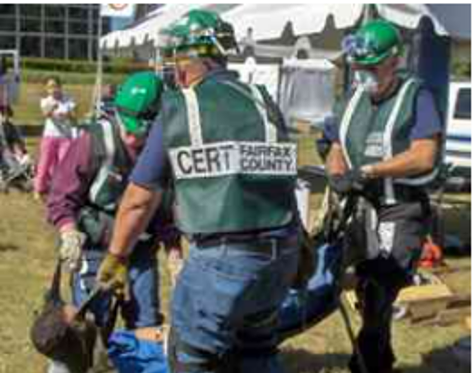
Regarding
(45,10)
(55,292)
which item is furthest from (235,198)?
(45,10)

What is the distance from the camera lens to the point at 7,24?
54.6 metres

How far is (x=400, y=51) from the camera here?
5504 millimetres

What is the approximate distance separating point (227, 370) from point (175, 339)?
0.26 m

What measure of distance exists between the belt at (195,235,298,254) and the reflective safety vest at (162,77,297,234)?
0.13ft

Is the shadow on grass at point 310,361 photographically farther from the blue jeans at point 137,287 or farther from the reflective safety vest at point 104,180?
the reflective safety vest at point 104,180

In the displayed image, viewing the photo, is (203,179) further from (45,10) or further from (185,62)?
(45,10)

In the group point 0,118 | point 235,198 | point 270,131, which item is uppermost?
point 270,131

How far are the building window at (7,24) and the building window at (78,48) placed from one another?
14.5 feet

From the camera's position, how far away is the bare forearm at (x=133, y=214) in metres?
3.95

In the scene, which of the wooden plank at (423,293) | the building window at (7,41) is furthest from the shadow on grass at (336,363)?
the building window at (7,41)

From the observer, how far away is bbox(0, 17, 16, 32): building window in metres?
54.0

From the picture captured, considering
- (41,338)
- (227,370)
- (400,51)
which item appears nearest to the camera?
(227,370)

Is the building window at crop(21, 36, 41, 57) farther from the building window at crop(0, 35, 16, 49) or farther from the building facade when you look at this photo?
the building window at crop(0, 35, 16, 49)

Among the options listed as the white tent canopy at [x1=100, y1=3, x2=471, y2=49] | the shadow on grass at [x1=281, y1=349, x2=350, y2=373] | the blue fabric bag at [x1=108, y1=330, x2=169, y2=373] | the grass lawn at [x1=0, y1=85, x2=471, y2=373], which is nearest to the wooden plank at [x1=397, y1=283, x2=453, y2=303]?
the grass lawn at [x1=0, y1=85, x2=471, y2=373]
